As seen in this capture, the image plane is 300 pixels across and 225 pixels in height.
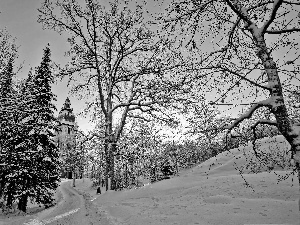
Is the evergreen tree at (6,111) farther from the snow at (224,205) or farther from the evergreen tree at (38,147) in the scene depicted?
the snow at (224,205)

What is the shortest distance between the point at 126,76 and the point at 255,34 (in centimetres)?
996


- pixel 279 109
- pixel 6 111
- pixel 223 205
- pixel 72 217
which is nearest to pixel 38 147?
pixel 6 111

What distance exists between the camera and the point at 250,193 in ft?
20.5

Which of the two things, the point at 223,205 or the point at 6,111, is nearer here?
the point at 223,205

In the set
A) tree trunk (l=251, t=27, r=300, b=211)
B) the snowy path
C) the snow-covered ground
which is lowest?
the snowy path

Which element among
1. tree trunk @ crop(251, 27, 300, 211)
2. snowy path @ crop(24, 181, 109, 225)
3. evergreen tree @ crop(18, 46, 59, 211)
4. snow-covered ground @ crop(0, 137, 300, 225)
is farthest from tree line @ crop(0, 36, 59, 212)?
tree trunk @ crop(251, 27, 300, 211)

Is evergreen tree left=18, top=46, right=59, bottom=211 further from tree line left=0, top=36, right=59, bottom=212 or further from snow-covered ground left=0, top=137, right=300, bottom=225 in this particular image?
snow-covered ground left=0, top=137, right=300, bottom=225

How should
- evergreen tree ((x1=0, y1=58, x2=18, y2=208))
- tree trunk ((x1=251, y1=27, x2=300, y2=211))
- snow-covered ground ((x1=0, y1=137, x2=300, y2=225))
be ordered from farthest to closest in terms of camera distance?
evergreen tree ((x1=0, y1=58, x2=18, y2=208))
snow-covered ground ((x1=0, y1=137, x2=300, y2=225))
tree trunk ((x1=251, y1=27, x2=300, y2=211))

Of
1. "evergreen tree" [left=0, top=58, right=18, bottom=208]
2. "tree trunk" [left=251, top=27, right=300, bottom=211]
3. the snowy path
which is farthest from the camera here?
"evergreen tree" [left=0, top=58, right=18, bottom=208]

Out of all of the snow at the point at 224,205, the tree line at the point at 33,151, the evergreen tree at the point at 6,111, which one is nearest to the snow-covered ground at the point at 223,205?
the snow at the point at 224,205

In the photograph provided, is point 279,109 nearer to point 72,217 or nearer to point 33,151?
point 72,217

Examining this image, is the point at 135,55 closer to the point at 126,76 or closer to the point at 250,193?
the point at 126,76

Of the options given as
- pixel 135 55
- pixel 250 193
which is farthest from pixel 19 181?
pixel 250 193

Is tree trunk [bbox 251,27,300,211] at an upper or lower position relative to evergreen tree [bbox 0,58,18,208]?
lower
